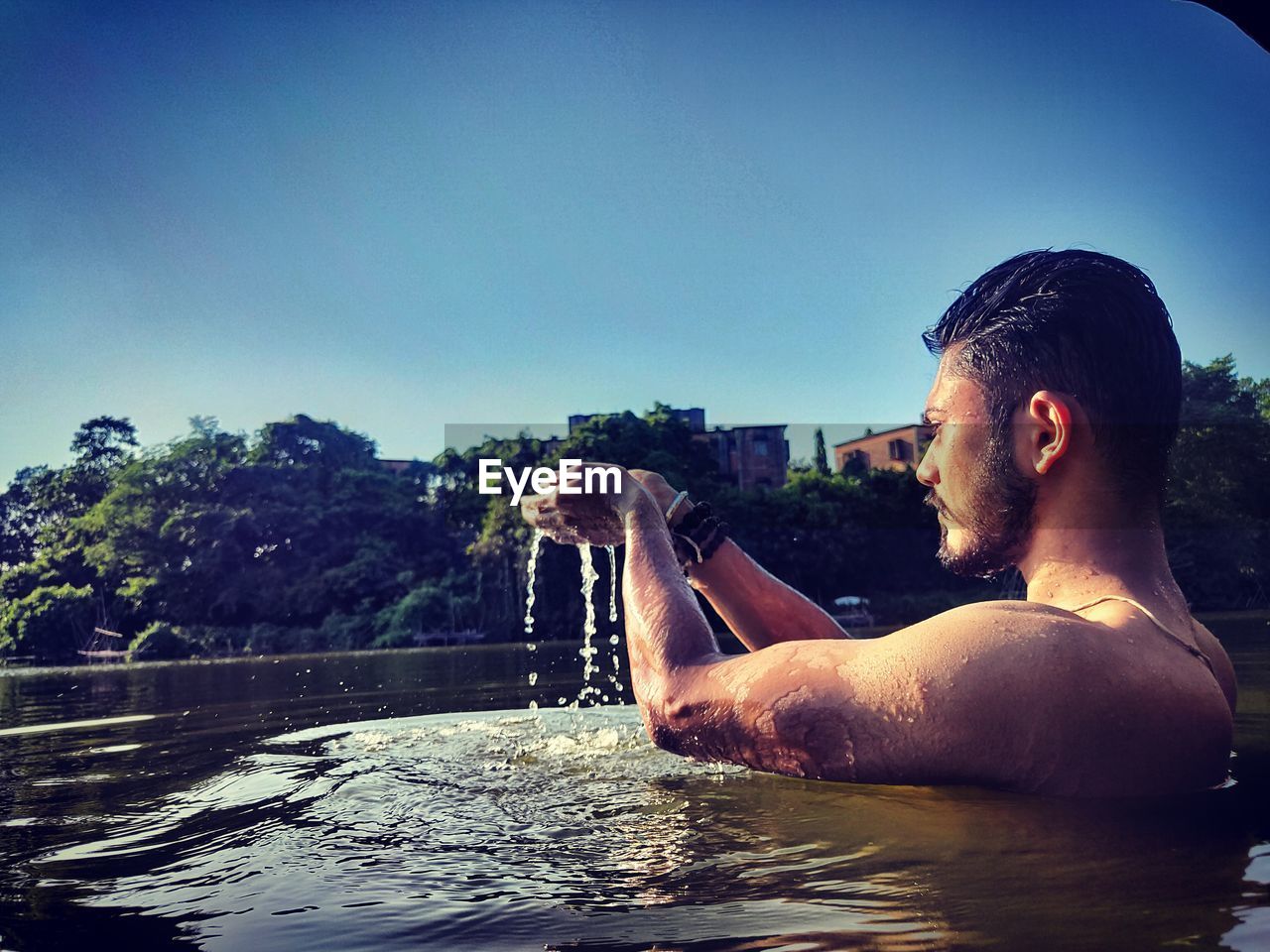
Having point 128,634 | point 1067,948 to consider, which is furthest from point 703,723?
point 128,634

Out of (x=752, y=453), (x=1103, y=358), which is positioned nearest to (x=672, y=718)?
(x=1103, y=358)

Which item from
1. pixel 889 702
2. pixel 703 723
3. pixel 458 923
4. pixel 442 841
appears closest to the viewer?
pixel 458 923

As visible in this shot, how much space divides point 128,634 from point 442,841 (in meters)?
48.0

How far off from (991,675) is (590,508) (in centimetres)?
131

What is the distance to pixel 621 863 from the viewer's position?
1835 millimetres

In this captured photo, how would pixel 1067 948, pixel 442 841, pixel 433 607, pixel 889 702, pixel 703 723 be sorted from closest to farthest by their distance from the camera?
pixel 1067 948
pixel 889 702
pixel 703 723
pixel 442 841
pixel 433 607

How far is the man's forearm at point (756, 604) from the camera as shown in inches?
112

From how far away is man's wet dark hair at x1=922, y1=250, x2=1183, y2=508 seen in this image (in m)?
1.91

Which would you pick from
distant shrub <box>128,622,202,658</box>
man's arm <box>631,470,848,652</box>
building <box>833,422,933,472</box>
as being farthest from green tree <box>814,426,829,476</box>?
man's arm <box>631,470,848,652</box>

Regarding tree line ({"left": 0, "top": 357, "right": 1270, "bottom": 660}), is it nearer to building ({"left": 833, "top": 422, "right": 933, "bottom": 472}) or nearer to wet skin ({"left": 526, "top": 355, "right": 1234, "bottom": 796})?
building ({"left": 833, "top": 422, "right": 933, "bottom": 472})

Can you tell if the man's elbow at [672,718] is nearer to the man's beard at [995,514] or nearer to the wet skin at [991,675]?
the wet skin at [991,675]

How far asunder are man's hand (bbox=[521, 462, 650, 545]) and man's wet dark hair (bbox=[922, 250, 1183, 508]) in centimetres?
100

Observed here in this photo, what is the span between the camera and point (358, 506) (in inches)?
1705

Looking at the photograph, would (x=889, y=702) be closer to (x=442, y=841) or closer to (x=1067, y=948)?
(x=1067, y=948)
